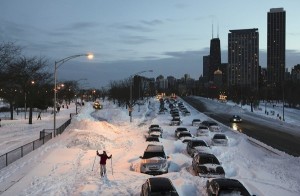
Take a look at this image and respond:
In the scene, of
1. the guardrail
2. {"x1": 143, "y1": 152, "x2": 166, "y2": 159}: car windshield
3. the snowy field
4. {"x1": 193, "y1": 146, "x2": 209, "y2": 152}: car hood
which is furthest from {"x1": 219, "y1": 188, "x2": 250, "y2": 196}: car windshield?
{"x1": 193, "y1": 146, "x2": 209, "y2": 152}: car hood

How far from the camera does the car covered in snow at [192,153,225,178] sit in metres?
22.2

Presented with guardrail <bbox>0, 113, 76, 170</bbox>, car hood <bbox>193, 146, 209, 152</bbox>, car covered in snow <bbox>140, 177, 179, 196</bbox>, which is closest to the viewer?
car covered in snow <bbox>140, 177, 179, 196</bbox>

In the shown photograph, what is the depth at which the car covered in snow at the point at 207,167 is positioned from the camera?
22191mm

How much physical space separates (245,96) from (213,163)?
14045 centimetres

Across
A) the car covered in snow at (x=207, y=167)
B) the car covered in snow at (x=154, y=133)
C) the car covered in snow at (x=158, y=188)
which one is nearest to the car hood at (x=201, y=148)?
the car covered in snow at (x=207, y=167)

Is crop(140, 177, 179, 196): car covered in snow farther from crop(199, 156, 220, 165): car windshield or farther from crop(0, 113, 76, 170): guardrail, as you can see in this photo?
crop(0, 113, 76, 170): guardrail

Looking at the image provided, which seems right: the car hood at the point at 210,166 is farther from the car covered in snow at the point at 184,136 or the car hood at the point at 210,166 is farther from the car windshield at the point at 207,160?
the car covered in snow at the point at 184,136

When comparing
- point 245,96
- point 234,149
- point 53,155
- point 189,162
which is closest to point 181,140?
point 234,149

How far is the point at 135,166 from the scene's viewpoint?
84.3 ft

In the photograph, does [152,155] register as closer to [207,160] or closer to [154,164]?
[154,164]

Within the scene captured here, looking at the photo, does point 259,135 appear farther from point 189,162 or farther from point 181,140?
point 189,162

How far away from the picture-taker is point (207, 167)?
22.6 meters

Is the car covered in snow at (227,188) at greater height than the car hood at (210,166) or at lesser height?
greater

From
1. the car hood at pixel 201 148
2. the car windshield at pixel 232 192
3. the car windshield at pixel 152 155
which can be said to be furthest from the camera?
the car hood at pixel 201 148
